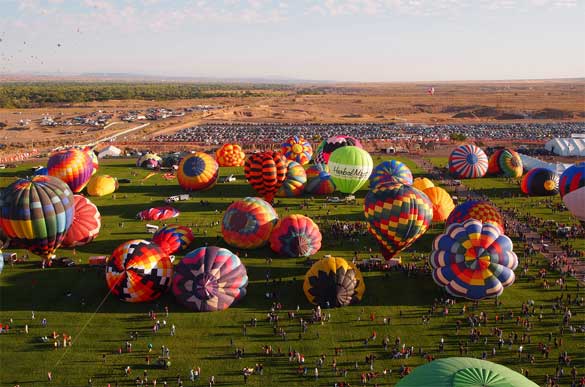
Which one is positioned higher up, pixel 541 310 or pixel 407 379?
pixel 407 379

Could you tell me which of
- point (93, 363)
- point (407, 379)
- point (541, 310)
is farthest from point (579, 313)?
point (93, 363)

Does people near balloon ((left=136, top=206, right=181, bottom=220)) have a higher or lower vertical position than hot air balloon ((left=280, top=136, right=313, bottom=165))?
lower

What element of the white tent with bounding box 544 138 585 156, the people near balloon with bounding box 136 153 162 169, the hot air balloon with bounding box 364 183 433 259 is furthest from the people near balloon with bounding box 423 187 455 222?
the white tent with bounding box 544 138 585 156

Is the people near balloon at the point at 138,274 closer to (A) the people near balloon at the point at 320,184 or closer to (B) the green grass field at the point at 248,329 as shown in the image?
(B) the green grass field at the point at 248,329

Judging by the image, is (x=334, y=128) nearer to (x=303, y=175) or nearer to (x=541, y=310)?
(x=303, y=175)

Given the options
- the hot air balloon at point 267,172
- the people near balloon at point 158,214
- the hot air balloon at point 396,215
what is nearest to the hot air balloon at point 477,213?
the hot air balloon at point 396,215

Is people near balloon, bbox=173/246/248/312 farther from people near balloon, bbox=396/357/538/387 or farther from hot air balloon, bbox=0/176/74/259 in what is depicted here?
people near balloon, bbox=396/357/538/387
